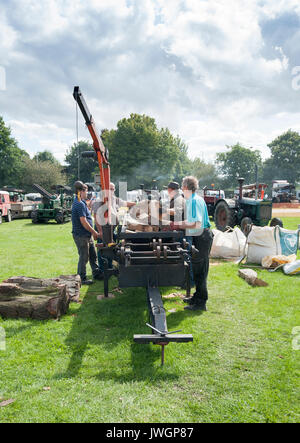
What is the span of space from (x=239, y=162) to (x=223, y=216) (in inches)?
2600

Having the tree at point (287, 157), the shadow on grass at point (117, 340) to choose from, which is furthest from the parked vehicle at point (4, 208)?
the tree at point (287, 157)

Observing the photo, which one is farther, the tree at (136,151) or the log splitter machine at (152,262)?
the tree at (136,151)

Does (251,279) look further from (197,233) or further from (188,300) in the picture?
(197,233)

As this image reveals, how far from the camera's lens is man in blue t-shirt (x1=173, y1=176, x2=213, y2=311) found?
4.50 m

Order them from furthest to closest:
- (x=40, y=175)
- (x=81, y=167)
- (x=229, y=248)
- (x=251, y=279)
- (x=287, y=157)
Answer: (x=287, y=157) < (x=81, y=167) < (x=40, y=175) < (x=229, y=248) < (x=251, y=279)

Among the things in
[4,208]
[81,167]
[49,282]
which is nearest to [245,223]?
[49,282]

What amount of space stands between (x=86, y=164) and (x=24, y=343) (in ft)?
194

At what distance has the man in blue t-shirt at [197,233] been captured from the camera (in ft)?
14.8

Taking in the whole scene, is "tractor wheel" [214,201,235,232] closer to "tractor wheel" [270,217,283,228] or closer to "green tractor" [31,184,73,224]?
"tractor wheel" [270,217,283,228]

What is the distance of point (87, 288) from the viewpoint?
19.7 ft

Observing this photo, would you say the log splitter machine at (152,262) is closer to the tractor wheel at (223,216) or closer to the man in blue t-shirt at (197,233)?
the man in blue t-shirt at (197,233)

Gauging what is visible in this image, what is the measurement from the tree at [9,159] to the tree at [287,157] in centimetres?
5042

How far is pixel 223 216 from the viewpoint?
Result: 13797mm

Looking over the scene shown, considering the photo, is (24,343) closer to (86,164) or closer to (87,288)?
(87,288)
